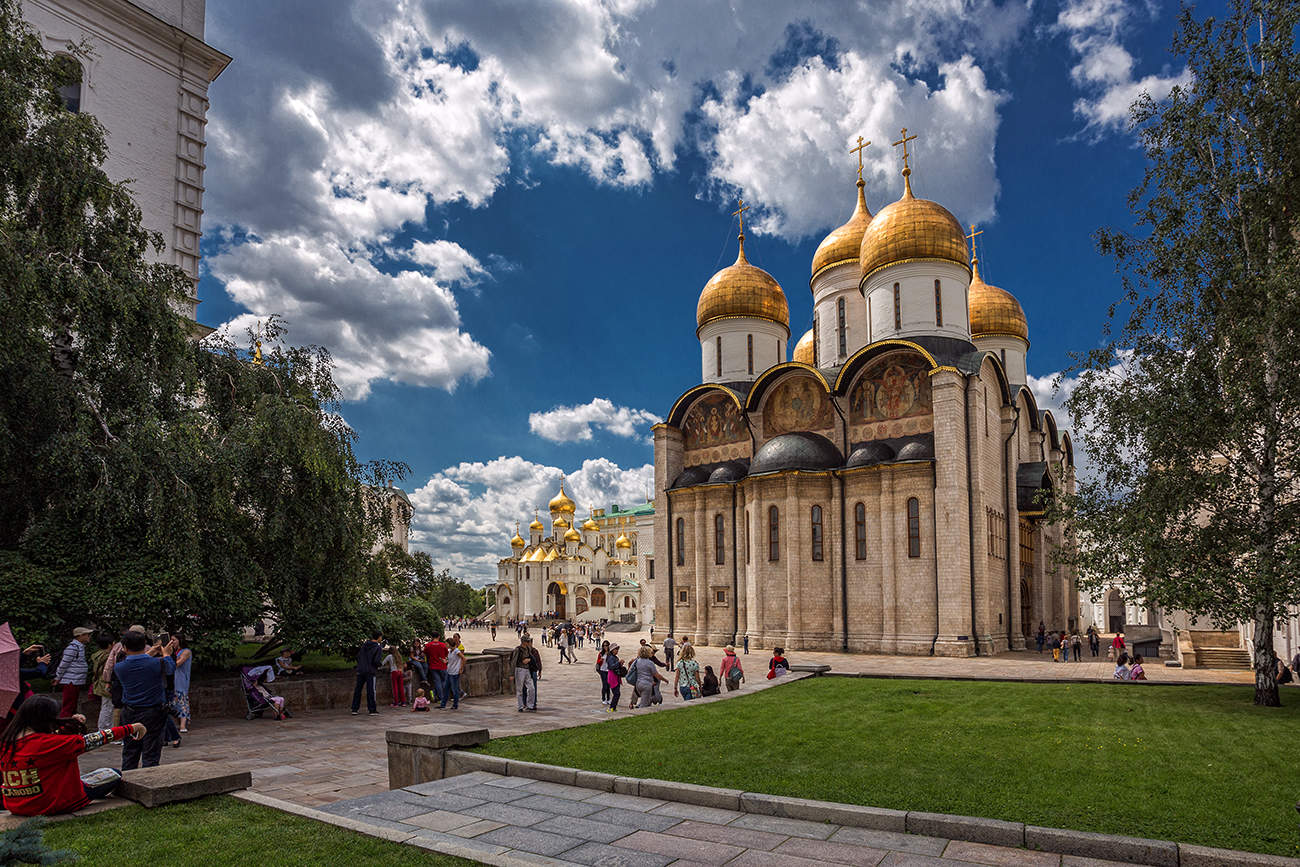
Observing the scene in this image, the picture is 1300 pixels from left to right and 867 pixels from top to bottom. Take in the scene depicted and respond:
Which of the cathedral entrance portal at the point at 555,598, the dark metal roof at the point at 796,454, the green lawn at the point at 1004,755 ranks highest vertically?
the dark metal roof at the point at 796,454

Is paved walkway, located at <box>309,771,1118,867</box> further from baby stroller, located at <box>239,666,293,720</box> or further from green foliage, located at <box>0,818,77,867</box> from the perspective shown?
baby stroller, located at <box>239,666,293,720</box>

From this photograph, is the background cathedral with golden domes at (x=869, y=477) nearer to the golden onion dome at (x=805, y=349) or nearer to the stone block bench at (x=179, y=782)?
the golden onion dome at (x=805, y=349)

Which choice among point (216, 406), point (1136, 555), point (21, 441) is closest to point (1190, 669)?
point (1136, 555)

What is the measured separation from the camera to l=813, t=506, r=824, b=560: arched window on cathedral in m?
29.4

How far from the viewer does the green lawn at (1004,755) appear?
6.12 m

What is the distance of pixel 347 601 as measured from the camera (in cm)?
1462

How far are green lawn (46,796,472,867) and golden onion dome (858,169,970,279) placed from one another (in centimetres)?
2943

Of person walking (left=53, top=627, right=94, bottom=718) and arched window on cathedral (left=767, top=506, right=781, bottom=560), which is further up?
arched window on cathedral (left=767, top=506, right=781, bottom=560)

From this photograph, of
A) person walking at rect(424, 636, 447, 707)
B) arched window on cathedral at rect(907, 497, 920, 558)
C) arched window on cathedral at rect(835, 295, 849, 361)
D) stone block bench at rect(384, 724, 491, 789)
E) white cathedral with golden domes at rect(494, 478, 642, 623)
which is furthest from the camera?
white cathedral with golden domes at rect(494, 478, 642, 623)

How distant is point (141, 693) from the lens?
745 cm

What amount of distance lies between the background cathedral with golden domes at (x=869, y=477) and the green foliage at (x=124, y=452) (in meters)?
17.8

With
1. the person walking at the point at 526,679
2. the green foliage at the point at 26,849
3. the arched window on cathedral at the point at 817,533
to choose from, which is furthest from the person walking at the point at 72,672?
the arched window on cathedral at the point at 817,533

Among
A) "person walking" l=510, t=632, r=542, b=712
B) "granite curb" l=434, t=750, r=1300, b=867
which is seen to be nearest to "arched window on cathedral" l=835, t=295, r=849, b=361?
"person walking" l=510, t=632, r=542, b=712

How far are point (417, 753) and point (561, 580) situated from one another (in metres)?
61.8
